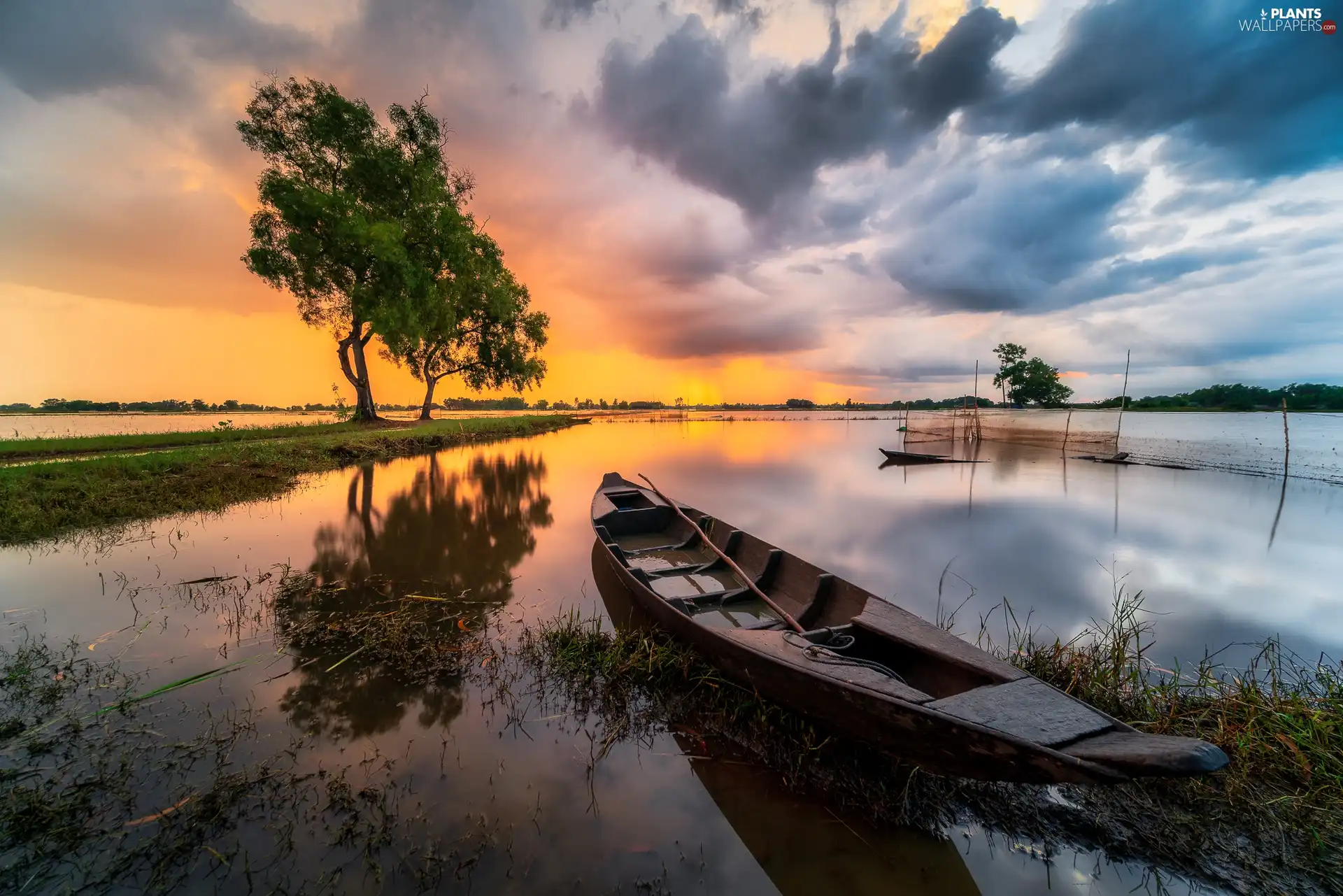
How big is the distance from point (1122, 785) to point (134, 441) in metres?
26.6

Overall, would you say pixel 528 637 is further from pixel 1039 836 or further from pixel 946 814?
pixel 1039 836

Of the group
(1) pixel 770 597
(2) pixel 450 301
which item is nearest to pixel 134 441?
(2) pixel 450 301

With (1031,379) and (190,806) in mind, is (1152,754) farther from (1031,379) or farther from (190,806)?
(1031,379)


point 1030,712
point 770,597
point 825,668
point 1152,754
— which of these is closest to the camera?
point 1152,754

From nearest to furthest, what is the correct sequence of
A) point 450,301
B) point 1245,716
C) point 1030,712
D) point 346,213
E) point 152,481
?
point 1030,712 < point 1245,716 < point 152,481 < point 346,213 < point 450,301

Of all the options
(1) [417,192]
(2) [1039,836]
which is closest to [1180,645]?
(2) [1039,836]

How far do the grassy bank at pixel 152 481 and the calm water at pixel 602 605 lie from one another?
3.73 feet

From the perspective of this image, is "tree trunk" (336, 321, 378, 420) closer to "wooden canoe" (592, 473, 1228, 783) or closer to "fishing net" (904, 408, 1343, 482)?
"wooden canoe" (592, 473, 1228, 783)

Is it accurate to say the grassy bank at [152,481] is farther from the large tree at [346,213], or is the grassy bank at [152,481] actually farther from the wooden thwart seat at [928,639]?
the wooden thwart seat at [928,639]

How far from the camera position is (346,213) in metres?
22.5

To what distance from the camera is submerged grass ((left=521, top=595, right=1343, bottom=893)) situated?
8.81 ft

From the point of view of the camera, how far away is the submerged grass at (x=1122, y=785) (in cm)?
269

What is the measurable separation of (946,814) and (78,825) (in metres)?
5.07

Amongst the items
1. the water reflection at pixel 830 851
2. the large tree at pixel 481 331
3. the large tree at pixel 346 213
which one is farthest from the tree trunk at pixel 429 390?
the water reflection at pixel 830 851
